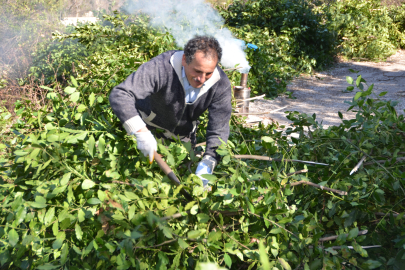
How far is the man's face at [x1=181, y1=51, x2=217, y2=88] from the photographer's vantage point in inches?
79.4

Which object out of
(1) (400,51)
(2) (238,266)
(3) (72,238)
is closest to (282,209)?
(2) (238,266)

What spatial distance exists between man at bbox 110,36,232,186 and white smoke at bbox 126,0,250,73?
2680 mm

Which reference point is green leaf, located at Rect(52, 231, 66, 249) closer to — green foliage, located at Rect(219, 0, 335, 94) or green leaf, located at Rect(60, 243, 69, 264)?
green leaf, located at Rect(60, 243, 69, 264)

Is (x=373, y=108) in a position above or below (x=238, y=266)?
above

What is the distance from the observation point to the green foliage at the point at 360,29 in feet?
29.8

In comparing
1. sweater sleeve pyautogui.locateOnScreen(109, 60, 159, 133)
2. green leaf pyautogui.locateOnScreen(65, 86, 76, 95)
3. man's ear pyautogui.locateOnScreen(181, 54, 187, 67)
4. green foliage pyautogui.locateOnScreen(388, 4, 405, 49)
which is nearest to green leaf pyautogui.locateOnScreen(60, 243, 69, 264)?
sweater sleeve pyautogui.locateOnScreen(109, 60, 159, 133)

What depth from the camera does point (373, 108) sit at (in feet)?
6.98

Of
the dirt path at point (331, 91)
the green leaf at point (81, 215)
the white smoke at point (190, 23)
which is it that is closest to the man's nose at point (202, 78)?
the green leaf at point (81, 215)

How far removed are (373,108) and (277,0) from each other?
7564mm

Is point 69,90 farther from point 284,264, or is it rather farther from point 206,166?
point 284,264

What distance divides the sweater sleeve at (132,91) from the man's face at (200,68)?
0.26m

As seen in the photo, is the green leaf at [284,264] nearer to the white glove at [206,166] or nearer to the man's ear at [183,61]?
the white glove at [206,166]

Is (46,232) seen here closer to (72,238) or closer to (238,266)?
(72,238)

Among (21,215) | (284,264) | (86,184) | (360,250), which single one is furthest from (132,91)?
(360,250)
